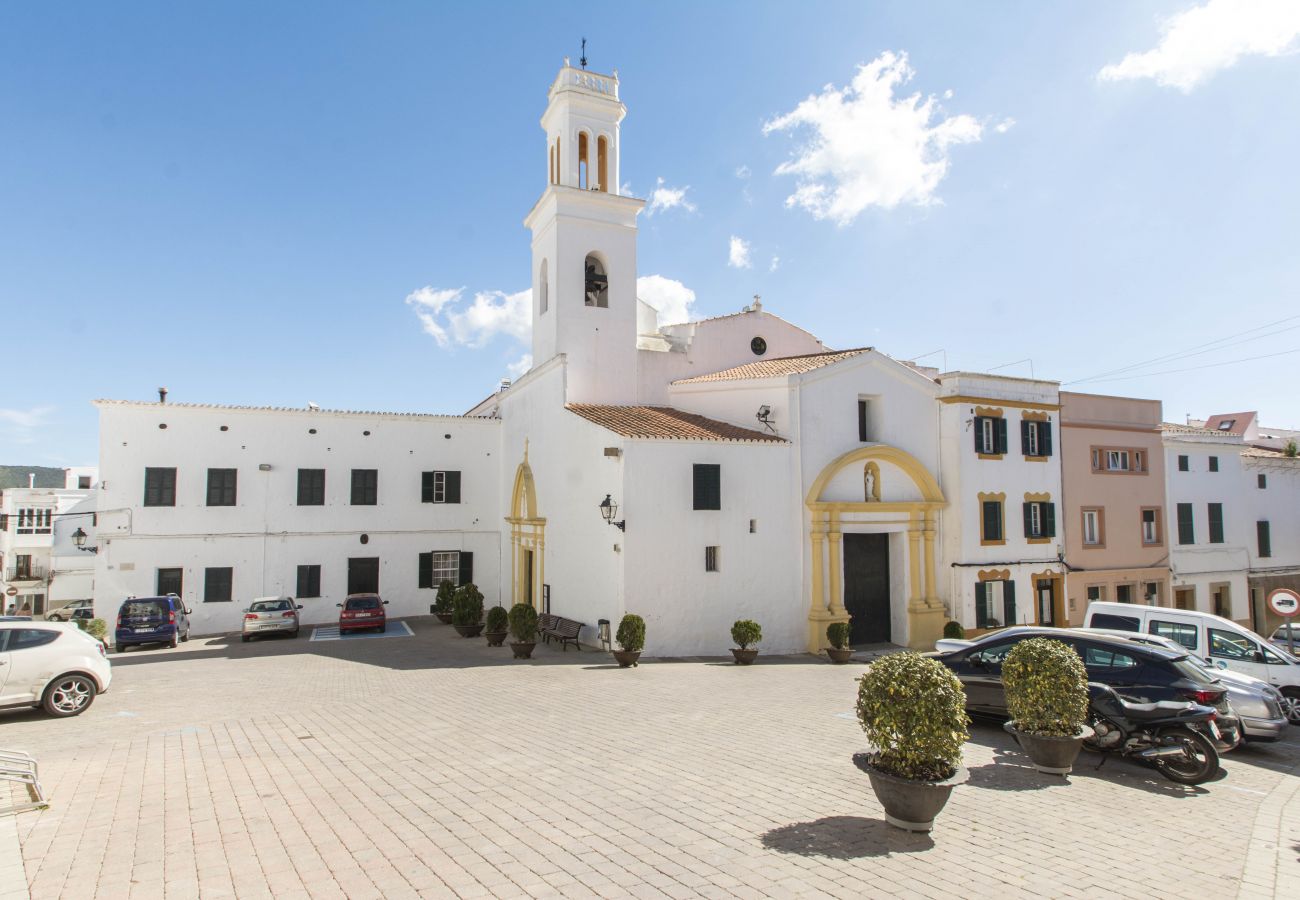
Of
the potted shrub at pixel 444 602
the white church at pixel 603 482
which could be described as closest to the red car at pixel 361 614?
the potted shrub at pixel 444 602

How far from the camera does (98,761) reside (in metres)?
9.07

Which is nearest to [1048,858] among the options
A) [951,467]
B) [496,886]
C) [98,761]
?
[496,886]

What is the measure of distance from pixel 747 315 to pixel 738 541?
1048 cm

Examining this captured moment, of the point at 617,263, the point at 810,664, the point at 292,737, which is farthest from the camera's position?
the point at 617,263

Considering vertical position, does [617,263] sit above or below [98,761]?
above

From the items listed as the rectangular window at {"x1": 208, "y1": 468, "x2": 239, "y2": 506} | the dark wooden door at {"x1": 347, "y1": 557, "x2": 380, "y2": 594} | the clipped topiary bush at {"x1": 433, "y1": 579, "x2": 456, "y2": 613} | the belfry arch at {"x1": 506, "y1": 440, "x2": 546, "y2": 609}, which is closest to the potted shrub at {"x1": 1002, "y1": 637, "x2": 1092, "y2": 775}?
the belfry arch at {"x1": 506, "y1": 440, "x2": 546, "y2": 609}

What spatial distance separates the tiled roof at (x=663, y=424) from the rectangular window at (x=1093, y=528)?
1277cm

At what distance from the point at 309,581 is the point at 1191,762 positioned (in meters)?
26.0

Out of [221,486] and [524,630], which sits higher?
[221,486]

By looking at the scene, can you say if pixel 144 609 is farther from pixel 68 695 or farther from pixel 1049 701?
pixel 1049 701

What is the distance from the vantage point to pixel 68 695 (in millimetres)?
11914

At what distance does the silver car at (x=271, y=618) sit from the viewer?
2358 cm

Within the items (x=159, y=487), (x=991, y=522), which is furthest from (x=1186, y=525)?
(x=159, y=487)

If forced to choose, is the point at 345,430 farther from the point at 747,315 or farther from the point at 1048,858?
the point at 1048,858
